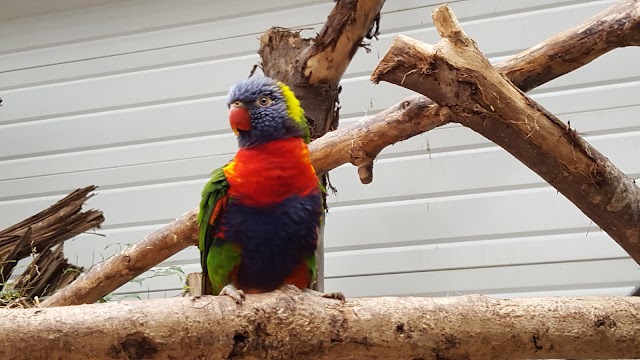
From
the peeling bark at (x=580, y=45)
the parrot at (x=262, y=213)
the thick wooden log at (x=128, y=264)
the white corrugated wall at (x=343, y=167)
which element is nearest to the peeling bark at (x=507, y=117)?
the peeling bark at (x=580, y=45)

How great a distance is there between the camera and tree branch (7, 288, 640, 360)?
1.59m

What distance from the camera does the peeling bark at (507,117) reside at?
1949mm

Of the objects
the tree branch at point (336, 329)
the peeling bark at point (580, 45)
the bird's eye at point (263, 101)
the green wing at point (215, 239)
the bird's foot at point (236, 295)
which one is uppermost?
the peeling bark at point (580, 45)

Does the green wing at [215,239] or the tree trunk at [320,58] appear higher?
the tree trunk at [320,58]

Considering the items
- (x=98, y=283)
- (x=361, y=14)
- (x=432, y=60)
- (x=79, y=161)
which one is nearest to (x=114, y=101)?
(x=79, y=161)

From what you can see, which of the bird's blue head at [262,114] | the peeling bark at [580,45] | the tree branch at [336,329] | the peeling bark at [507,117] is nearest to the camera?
the tree branch at [336,329]

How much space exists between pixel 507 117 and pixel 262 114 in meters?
0.94

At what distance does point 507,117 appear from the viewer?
6.64ft

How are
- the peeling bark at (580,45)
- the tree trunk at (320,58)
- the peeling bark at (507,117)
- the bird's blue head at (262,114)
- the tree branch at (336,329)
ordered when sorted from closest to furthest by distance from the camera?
the tree branch at (336,329), the peeling bark at (507,117), the peeling bark at (580,45), the bird's blue head at (262,114), the tree trunk at (320,58)

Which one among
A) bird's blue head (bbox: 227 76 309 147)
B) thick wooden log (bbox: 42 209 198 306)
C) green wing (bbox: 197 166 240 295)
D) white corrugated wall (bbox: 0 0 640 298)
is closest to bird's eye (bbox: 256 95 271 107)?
A: bird's blue head (bbox: 227 76 309 147)

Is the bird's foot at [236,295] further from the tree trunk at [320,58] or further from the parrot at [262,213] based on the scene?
the tree trunk at [320,58]

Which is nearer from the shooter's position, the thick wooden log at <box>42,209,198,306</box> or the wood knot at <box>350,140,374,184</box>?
the wood knot at <box>350,140,374,184</box>

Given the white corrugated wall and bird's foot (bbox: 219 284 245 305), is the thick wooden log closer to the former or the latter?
bird's foot (bbox: 219 284 245 305)

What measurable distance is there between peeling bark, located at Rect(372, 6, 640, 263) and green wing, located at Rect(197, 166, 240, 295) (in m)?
0.73
